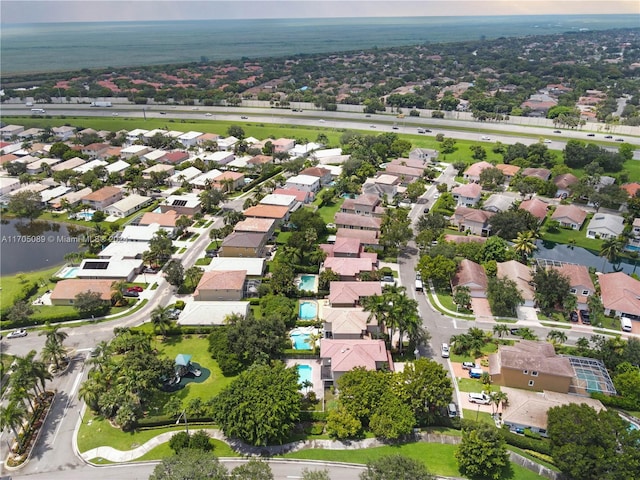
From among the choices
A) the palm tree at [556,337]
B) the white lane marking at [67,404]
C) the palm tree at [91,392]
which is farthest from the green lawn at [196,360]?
the palm tree at [556,337]

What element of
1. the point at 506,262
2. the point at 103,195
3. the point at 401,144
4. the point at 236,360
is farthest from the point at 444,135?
the point at 236,360

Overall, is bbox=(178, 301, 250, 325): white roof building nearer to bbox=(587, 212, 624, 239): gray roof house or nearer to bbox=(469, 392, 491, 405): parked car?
bbox=(469, 392, 491, 405): parked car

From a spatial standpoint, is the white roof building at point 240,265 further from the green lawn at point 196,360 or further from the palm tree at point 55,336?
the palm tree at point 55,336

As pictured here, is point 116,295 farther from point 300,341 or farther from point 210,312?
point 300,341

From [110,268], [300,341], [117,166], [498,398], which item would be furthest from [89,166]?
[498,398]

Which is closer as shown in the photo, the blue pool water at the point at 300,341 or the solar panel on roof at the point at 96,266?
the blue pool water at the point at 300,341
